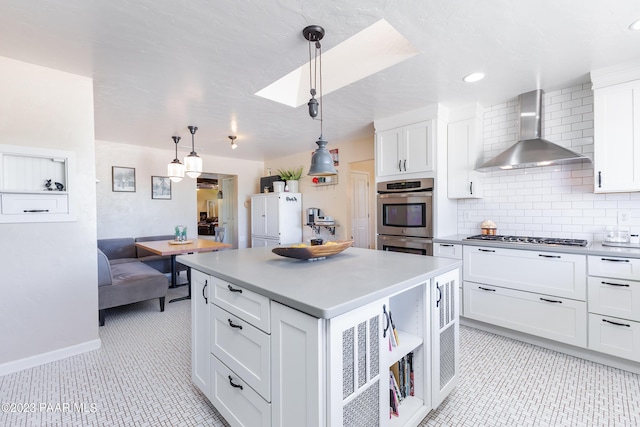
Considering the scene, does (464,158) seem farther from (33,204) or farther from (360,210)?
(33,204)

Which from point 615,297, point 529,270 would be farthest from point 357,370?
point 615,297

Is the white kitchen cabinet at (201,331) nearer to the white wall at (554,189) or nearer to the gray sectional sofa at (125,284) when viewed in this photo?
the gray sectional sofa at (125,284)

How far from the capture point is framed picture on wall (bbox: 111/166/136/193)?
496 centimetres

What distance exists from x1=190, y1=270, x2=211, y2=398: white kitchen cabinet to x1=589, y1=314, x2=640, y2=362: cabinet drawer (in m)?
2.89

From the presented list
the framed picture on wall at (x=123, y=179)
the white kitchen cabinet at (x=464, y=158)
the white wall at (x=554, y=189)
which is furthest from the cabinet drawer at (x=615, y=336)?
the framed picture on wall at (x=123, y=179)

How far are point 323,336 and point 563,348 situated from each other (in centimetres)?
265

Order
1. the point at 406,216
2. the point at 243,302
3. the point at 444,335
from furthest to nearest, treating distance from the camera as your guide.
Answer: the point at 406,216 → the point at 444,335 → the point at 243,302

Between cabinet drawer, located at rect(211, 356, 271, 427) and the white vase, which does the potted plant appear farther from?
cabinet drawer, located at rect(211, 356, 271, 427)

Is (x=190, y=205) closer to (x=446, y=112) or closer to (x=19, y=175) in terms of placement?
(x=19, y=175)

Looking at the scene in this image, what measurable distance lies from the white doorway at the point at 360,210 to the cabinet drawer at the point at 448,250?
7.35ft

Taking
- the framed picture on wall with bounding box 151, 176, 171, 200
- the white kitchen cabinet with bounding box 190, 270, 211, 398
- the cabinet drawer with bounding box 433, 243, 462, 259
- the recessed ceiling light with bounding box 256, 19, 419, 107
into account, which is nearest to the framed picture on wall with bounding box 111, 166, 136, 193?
the framed picture on wall with bounding box 151, 176, 171, 200

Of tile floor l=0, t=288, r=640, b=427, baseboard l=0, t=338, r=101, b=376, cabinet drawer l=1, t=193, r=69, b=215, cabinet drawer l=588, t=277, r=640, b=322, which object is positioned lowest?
tile floor l=0, t=288, r=640, b=427

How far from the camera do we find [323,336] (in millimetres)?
1006

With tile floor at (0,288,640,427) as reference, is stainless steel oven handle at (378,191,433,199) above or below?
above
